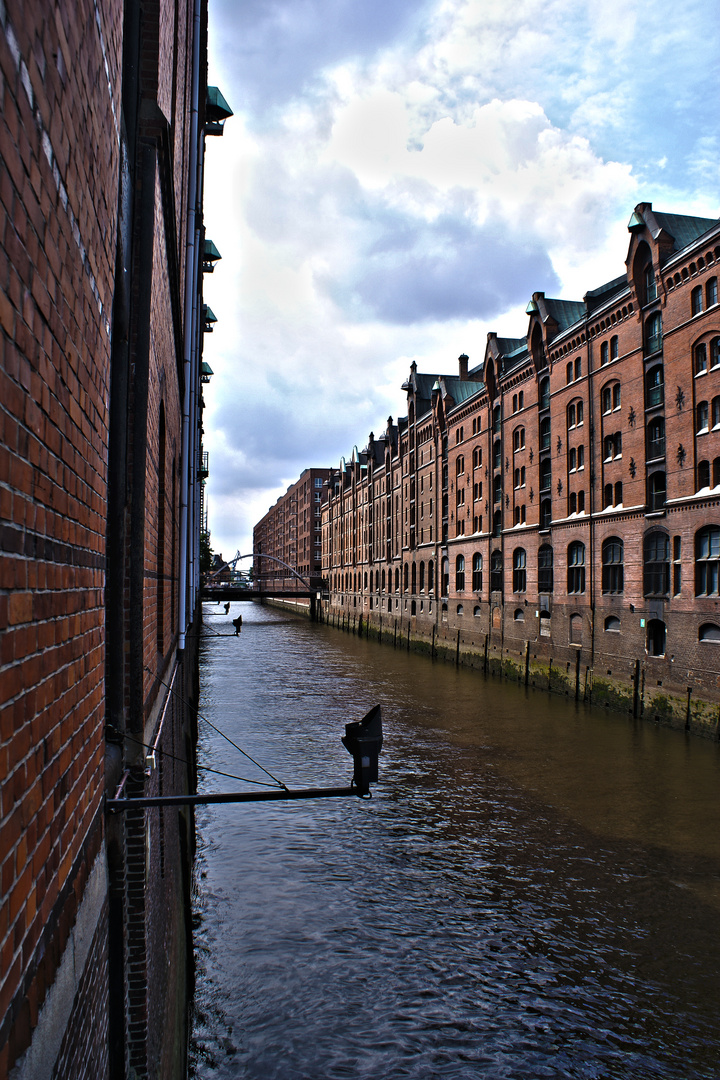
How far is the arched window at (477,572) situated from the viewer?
4044cm

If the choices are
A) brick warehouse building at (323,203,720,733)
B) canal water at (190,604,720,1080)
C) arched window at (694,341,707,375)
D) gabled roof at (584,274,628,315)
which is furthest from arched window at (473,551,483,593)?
canal water at (190,604,720,1080)

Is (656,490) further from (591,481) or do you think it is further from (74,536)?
(74,536)

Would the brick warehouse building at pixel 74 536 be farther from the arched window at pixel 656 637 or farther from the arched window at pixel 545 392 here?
the arched window at pixel 545 392

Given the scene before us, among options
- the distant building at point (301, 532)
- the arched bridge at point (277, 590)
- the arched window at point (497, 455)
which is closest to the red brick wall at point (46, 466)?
the arched window at point (497, 455)

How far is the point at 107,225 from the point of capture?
293cm

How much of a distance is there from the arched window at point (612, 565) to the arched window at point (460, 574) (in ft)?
49.9

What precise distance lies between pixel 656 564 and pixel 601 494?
4.74 m

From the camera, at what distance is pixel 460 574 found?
144 ft

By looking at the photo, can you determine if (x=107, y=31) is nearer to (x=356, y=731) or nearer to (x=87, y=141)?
(x=87, y=141)

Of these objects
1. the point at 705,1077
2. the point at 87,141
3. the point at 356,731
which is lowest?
the point at 705,1077

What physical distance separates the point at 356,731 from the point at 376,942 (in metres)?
6.67

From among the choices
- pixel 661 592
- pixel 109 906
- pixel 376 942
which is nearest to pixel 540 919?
pixel 376 942

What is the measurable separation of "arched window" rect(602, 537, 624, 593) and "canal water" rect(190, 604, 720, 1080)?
28.1 ft

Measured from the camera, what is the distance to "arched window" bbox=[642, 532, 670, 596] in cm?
2416
